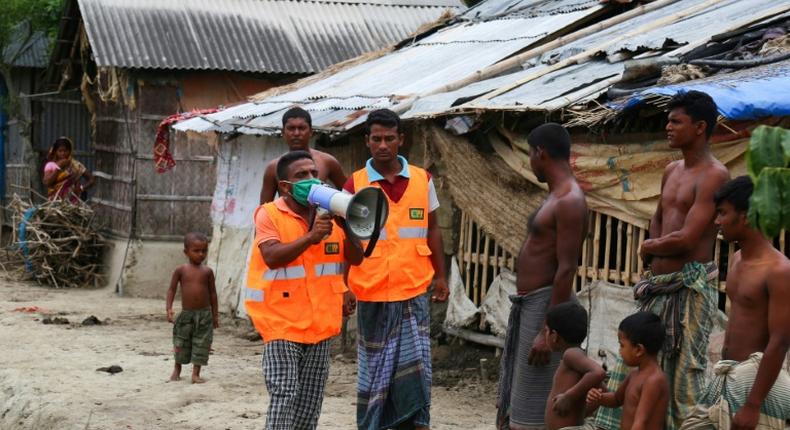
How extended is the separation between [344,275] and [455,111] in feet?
7.54

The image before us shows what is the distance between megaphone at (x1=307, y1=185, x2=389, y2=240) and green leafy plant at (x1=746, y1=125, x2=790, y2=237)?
269 centimetres

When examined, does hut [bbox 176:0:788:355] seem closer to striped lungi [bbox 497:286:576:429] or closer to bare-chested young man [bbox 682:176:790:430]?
striped lungi [bbox 497:286:576:429]

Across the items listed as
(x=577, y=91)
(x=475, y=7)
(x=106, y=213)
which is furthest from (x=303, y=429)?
(x=106, y=213)

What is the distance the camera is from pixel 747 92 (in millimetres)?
6543

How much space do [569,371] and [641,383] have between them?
34 cm

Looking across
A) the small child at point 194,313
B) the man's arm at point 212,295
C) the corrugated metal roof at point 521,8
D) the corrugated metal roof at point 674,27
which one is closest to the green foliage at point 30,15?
the corrugated metal roof at point 521,8

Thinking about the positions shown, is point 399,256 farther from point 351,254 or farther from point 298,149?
point 298,149

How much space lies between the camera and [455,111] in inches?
329

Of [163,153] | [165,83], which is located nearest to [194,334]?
[163,153]

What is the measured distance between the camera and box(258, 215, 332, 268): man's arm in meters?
5.54

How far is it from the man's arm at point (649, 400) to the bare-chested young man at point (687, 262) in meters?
0.29

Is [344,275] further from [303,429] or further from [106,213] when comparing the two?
[106,213]

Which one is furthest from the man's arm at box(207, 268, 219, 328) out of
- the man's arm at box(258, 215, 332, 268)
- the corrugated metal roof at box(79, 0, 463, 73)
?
the corrugated metal roof at box(79, 0, 463, 73)

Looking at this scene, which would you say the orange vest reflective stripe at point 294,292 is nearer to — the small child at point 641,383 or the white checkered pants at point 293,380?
the white checkered pants at point 293,380
